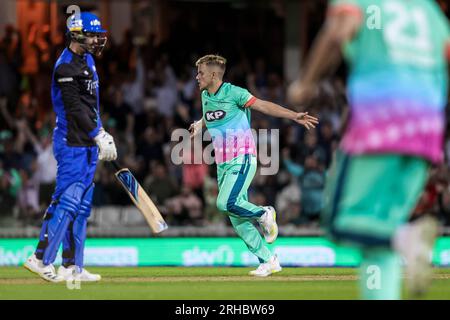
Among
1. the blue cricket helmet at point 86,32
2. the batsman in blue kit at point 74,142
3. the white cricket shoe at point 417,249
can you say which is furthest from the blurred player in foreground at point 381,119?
the blue cricket helmet at point 86,32

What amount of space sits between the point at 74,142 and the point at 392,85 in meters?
4.58

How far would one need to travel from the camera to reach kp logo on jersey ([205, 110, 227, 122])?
36.3 ft

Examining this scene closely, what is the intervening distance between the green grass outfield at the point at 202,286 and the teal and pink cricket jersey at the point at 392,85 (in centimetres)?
304

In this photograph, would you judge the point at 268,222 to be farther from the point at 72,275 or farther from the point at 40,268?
the point at 40,268

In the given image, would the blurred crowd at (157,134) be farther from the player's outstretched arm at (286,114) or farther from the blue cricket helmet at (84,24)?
the blue cricket helmet at (84,24)

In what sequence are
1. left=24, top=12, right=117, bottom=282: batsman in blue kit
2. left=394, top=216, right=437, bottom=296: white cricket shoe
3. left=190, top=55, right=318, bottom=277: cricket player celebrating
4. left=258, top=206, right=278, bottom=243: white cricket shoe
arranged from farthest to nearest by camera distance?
1. left=258, top=206, right=278, bottom=243: white cricket shoe
2. left=190, top=55, right=318, bottom=277: cricket player celebrating
3. left=24, top=12, right=117, bottom=282: batsman in blue kit
4. left=394, top=216, right=437, bottom=296: white cricket shoe

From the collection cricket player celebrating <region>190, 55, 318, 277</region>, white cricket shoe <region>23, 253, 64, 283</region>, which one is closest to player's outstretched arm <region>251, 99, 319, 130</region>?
cricket player celebrating <region>190, 55, 318, 277</region>

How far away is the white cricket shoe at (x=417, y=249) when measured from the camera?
231 inches

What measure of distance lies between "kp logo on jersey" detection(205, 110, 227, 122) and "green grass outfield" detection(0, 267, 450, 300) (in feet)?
5.27

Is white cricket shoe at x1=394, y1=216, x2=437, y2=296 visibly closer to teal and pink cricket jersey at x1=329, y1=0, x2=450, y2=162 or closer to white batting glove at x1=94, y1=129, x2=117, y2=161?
teal and pink cricket jersey at x1=329, y1=0, x2=450, y2=162

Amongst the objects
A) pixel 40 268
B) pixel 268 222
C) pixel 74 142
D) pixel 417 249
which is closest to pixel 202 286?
pixel 268 222

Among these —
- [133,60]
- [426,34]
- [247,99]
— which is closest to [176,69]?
[133,60]

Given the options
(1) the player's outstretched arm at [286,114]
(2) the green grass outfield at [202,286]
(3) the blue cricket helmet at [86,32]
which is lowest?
(2) the green grass outfield at [202,286]

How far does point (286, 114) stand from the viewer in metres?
10.5
